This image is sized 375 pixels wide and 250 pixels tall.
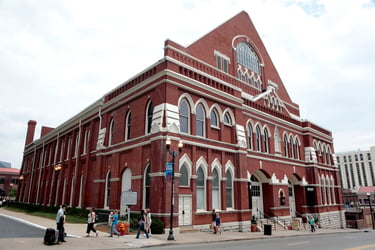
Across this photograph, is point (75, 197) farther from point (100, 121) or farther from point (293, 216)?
point (293, 216)

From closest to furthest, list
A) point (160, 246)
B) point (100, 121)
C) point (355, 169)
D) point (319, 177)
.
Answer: point (160, 246)
point (100, 121)
point (319, 177)
point (355, 169)

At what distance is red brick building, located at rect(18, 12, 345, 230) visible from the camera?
1869 cm

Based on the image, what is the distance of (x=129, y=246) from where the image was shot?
40.1ft

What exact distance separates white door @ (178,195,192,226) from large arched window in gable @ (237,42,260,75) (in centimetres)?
1833

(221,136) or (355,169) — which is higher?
(355,169)

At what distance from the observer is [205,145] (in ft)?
66.3

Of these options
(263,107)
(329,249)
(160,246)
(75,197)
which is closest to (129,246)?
(160,246)

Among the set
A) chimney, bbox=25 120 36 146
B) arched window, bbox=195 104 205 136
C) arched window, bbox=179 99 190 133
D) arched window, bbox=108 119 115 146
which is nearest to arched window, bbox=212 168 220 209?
arched window, bbox=195 104 205 136

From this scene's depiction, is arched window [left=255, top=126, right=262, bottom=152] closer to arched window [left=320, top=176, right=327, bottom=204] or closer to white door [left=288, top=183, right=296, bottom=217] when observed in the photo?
white door [left=288, top=183, right=296, bottom=217]

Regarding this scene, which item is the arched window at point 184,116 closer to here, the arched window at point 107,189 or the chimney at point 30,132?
the arched window at point 107,189

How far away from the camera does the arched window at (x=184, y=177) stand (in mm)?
18427

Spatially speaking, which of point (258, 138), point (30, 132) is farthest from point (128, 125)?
point (30, 132)

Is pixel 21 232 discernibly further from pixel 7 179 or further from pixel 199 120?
pixel 7 179

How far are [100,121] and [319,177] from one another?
26.4m
